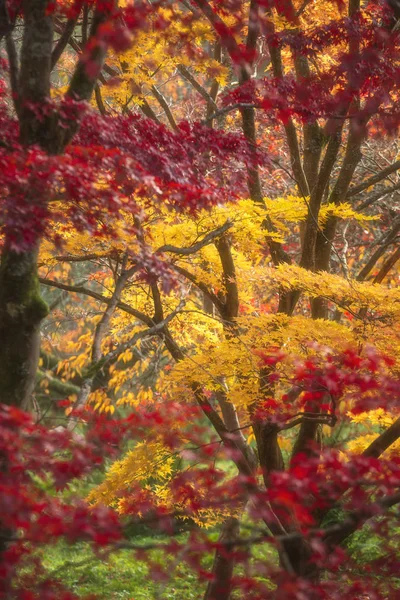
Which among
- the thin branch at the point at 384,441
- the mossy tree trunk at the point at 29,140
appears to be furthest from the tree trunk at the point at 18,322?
the thin branch at the point at 384,441

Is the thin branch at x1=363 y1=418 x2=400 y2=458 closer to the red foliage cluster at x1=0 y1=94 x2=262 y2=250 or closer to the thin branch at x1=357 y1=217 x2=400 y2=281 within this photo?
the thin branch at x1=357 y1=217 x2=400 y2=281

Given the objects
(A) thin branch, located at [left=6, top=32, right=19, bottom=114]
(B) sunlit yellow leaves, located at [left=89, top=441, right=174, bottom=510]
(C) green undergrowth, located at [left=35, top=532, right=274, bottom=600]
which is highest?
(A) thin branch, located at [left=6, top=32, right=19, bottom=114]

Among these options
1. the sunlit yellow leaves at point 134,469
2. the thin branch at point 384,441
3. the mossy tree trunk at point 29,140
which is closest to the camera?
the mossy tree trunk at point 29,140

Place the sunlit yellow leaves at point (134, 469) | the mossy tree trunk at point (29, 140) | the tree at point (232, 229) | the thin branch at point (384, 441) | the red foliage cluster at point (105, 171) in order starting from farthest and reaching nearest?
the sunlit yellow leaves at point (134, 469) → the thin branch at point (384, 441) → the mossy tree trunk at point (29, 140) → the tree at point (232, 229) → the red foliage cluster at point (105, 171)

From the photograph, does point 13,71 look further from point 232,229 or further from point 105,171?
point 232,229

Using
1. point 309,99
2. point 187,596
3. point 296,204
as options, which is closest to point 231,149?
point 309,99

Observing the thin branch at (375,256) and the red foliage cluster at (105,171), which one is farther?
the thin branch at (375,256)

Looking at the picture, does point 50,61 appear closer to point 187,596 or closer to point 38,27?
point 38,27

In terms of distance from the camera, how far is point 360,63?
17.9ft

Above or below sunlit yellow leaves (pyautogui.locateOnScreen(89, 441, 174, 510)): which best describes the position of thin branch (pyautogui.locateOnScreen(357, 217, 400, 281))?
above

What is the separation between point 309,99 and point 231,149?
0.97 metres

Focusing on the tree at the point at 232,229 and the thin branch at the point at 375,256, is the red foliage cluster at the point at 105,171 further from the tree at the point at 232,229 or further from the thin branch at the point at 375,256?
the thin branch at the point at 375,256

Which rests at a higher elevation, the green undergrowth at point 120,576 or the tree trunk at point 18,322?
the tree trunk at point 18,322

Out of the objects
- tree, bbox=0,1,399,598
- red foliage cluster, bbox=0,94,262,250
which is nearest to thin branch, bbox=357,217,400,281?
tree, bbox=0,1,399,598
